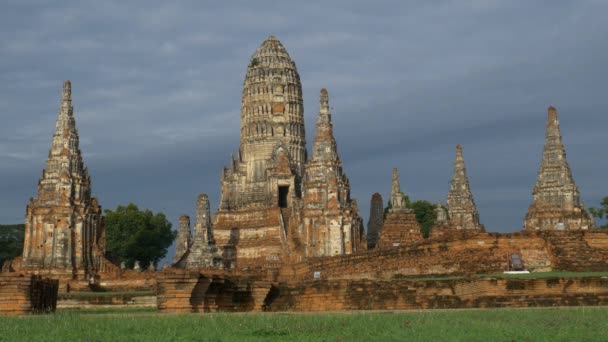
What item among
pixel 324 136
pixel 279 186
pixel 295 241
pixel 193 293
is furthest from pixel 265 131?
pixel 193 293

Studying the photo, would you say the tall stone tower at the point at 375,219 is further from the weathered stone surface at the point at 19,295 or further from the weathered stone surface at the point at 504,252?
the weathered stone surface at the point at 19,295

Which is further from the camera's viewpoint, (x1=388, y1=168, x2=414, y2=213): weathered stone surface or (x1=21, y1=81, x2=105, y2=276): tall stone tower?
(x1=388, y1=168, x2=414, y2=213): weathered stone surface

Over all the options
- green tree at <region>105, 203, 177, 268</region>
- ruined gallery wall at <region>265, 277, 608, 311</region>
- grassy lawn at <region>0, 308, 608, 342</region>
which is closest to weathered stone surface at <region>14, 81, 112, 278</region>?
ruined gallery wall at <region>265, 277, 608, 311</region>

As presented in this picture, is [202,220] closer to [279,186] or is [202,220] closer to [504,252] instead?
[279,186]

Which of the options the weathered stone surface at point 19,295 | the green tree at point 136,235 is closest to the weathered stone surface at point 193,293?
the weathered stone surface at point 19,295

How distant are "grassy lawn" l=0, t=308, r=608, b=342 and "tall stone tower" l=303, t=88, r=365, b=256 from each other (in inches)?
1515

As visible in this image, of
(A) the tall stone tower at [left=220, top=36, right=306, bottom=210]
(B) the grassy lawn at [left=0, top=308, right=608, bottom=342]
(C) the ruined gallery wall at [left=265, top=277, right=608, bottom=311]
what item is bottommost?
(B) the grassy lawn at [left=0, top=308, right=608, bottom=342]

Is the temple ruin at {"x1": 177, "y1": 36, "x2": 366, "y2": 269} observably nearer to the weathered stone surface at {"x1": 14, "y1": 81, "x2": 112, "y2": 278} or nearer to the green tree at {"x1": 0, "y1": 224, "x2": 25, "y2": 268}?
the weathered stone surface at {"x1": 14, "y1": 81, "x2": 112, "y2": 278}

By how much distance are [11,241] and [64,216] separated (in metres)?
44.9

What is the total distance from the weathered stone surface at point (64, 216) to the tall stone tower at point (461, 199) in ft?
79.8

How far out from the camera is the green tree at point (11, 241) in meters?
81.2

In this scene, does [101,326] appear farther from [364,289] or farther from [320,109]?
[320,109]

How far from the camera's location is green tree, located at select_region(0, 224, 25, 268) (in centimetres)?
8125

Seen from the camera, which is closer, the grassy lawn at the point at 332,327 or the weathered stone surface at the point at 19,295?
the grassy lawn at the point at 332,327
